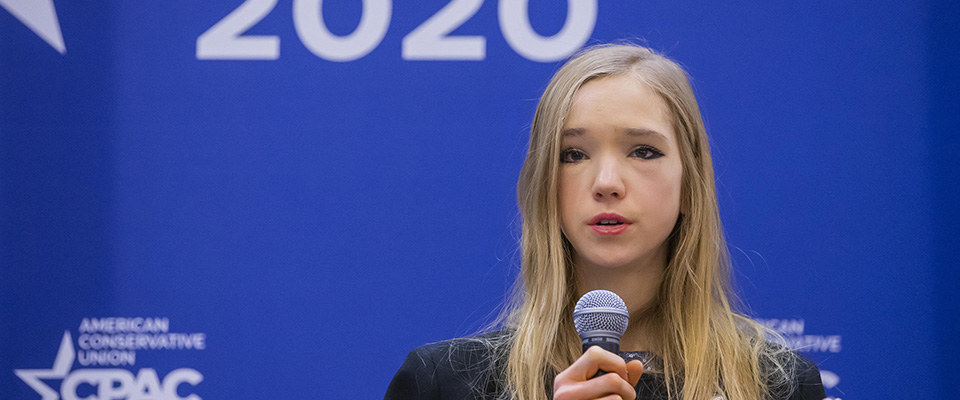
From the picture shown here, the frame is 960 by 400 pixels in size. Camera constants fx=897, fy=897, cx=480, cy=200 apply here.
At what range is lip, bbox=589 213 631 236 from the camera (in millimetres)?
1224

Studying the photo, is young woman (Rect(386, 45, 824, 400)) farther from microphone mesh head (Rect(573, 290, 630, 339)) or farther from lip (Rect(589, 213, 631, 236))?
microphone mesh head (Rect(573, 290, 630, 339))

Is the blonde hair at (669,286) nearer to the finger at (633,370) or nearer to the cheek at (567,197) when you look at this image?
the cheek at (567,197)

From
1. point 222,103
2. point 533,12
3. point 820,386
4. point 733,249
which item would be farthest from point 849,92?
point 222,103

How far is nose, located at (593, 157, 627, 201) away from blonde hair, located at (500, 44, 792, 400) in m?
0.07

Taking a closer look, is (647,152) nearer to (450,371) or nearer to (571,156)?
(571,156)

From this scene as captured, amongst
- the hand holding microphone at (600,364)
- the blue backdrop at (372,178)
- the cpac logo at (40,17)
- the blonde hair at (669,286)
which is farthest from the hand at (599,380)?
the cpac logo at (40,17)

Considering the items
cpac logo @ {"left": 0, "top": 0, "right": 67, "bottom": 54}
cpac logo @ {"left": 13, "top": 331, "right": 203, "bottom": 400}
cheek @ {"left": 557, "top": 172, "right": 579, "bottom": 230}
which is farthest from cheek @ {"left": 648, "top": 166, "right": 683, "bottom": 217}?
cpac logo @ {"left": 0, "top": 0, "right": 67, "bottom": 54}

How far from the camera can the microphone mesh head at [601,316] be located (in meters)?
0.99

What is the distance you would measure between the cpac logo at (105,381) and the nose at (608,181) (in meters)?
1.41

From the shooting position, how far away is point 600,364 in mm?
890

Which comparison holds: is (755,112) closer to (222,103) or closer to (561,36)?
(561,36)

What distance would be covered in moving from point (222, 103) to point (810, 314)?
1570 millimetres

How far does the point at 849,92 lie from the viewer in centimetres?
226

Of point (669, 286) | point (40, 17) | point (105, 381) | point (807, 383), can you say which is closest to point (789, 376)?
point (807, 383)
